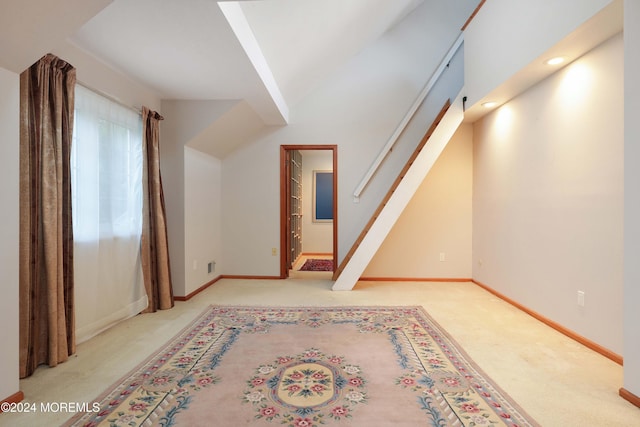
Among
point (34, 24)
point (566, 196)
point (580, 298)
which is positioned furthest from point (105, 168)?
point (580, 298)

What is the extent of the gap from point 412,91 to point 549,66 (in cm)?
215

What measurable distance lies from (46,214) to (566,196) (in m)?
3.85

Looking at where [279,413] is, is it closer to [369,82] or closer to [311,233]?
[369,82]

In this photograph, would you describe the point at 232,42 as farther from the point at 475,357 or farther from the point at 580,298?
the point at 580,298

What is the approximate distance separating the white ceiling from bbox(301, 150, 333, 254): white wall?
10.6ft

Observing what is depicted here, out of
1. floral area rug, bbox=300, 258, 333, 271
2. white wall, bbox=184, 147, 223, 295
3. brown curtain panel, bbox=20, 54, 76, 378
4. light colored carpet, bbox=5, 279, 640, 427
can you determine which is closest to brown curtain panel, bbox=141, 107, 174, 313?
light colored carpet, bbox=5, 279, 640, 427

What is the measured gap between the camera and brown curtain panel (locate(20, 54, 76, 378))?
199 cm

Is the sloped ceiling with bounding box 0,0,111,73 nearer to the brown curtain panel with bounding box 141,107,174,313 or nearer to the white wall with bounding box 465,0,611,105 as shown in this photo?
the brown curtain panel with bounding box 141,107,174,313

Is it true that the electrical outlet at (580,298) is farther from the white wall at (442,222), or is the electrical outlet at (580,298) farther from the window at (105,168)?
the window at (105,168)

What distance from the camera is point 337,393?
5.97ft

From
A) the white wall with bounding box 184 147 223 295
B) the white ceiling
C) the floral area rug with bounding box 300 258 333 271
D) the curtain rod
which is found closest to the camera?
the white ceiling

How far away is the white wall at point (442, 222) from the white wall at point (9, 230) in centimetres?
394

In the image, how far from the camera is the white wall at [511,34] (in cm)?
226

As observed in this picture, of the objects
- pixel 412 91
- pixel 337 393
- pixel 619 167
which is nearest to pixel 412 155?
pixel 412 91
